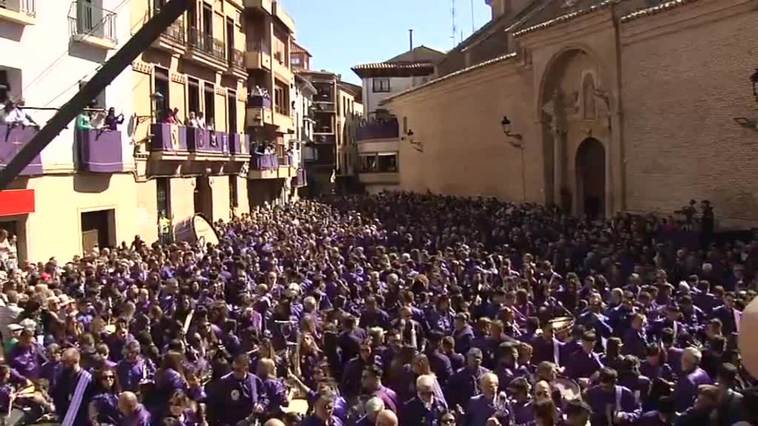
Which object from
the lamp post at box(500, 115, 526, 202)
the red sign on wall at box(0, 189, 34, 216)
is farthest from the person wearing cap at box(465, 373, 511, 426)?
the lamp post at box(500, 115, 526, 202)

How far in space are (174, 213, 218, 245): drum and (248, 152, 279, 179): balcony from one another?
1111cm

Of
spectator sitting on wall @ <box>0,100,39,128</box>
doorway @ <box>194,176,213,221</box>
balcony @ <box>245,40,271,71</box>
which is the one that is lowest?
doorway @ <box>194,176,213,221</box>

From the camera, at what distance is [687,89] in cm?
1986

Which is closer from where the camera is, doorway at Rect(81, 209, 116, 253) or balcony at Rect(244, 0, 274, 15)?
doorway at Rect(81, 209, 116, 253)

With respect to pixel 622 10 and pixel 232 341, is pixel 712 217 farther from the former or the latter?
pixel 232 341

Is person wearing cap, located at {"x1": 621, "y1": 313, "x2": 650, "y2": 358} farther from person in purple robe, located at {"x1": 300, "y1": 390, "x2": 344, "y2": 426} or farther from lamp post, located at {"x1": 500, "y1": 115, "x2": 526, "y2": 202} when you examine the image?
lamp post, located at {"x1": 500, "y1": 115, "x2": 526, "y2": 202}

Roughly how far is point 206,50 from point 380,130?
2872 centimetres

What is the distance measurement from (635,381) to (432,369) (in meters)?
1.93

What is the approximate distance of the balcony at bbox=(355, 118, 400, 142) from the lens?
55594 mm

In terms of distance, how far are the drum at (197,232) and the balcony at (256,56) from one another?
12199 millimetres

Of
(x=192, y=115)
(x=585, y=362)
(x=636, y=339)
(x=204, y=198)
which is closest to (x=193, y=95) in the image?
(x=192, y=115)

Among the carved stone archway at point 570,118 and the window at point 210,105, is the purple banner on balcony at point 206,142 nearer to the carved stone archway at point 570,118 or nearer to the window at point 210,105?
the window at point 210,105

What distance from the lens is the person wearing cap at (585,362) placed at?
27.2ft

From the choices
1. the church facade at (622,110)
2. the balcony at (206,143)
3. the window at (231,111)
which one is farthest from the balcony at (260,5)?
the church facade at (622,110)
